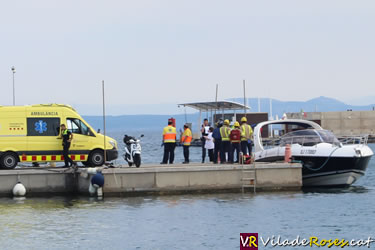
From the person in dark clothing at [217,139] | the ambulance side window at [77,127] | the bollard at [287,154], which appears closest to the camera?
the bollard at [287,154]

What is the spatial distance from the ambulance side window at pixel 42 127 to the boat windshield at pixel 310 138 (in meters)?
8.74

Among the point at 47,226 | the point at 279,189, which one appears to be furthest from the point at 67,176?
the point at 279,189

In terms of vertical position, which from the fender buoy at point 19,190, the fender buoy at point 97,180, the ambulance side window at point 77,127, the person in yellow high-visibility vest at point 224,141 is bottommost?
the fender buoy at point 19,190

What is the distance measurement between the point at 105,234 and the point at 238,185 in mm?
7662

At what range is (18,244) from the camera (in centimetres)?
1989

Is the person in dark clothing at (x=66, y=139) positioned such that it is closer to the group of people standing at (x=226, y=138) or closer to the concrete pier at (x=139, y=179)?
the concrete pier at (x=139, y=179)

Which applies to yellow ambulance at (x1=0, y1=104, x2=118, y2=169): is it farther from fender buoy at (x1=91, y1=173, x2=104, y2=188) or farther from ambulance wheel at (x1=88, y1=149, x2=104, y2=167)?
fender buoy at (x1=91, y1=173, x2=104, y2=188)

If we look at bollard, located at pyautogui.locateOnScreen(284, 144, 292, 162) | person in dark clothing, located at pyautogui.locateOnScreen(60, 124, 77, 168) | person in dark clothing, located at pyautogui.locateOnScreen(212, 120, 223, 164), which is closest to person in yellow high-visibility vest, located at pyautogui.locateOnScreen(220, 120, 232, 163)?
person in dark clothing, located at pyautogui.locateOnScreen(212, 120, 223, 164)

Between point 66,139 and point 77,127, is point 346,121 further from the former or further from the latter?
point 66,139

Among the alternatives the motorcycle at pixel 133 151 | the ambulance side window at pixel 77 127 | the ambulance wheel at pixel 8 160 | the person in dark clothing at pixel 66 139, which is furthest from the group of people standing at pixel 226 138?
the ambulance wheel at pixel 8 160

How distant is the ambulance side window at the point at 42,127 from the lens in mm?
28406

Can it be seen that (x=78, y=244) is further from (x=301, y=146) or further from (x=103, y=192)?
(x=301, y=146)

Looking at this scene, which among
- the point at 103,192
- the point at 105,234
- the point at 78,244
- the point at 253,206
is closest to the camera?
the point at 78,244

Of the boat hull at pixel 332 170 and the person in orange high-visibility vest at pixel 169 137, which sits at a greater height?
the person in orange high-visibility vest at pixel 169 137
